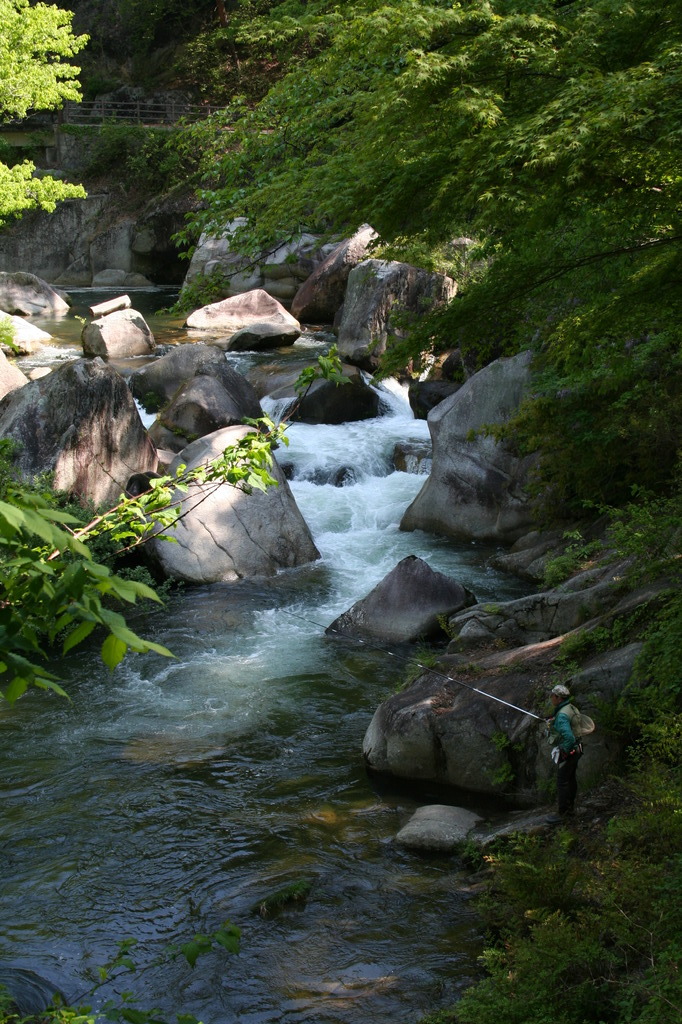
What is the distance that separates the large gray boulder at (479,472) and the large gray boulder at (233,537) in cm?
195

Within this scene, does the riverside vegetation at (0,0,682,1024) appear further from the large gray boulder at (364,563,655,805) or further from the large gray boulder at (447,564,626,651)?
the large gray boulder at (447,564,626,651)

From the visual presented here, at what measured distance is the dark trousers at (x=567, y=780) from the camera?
6652 mm

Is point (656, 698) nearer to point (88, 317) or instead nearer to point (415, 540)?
point (415, 540)

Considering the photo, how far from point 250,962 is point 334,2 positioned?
8.55m

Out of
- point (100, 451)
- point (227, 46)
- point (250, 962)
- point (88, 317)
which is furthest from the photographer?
point (227, 46)

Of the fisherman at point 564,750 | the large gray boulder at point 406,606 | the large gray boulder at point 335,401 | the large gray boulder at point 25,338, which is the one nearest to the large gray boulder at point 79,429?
the large gray boulder at point 406,606

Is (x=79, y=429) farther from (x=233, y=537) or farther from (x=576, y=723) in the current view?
(x=576, y=723)

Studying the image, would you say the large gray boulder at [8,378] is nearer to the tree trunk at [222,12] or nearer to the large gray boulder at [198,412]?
the large gray boulder at [198,412]

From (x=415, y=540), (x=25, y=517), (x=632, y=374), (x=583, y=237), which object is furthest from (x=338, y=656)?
(x=25, y=517)

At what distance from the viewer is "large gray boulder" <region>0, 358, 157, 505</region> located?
12.9 m

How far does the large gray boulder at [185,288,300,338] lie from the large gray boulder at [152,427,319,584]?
39.9 ft

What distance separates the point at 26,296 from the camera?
29.1 metres

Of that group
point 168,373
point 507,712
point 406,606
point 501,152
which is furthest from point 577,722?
point 168,373

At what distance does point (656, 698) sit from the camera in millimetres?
6773
